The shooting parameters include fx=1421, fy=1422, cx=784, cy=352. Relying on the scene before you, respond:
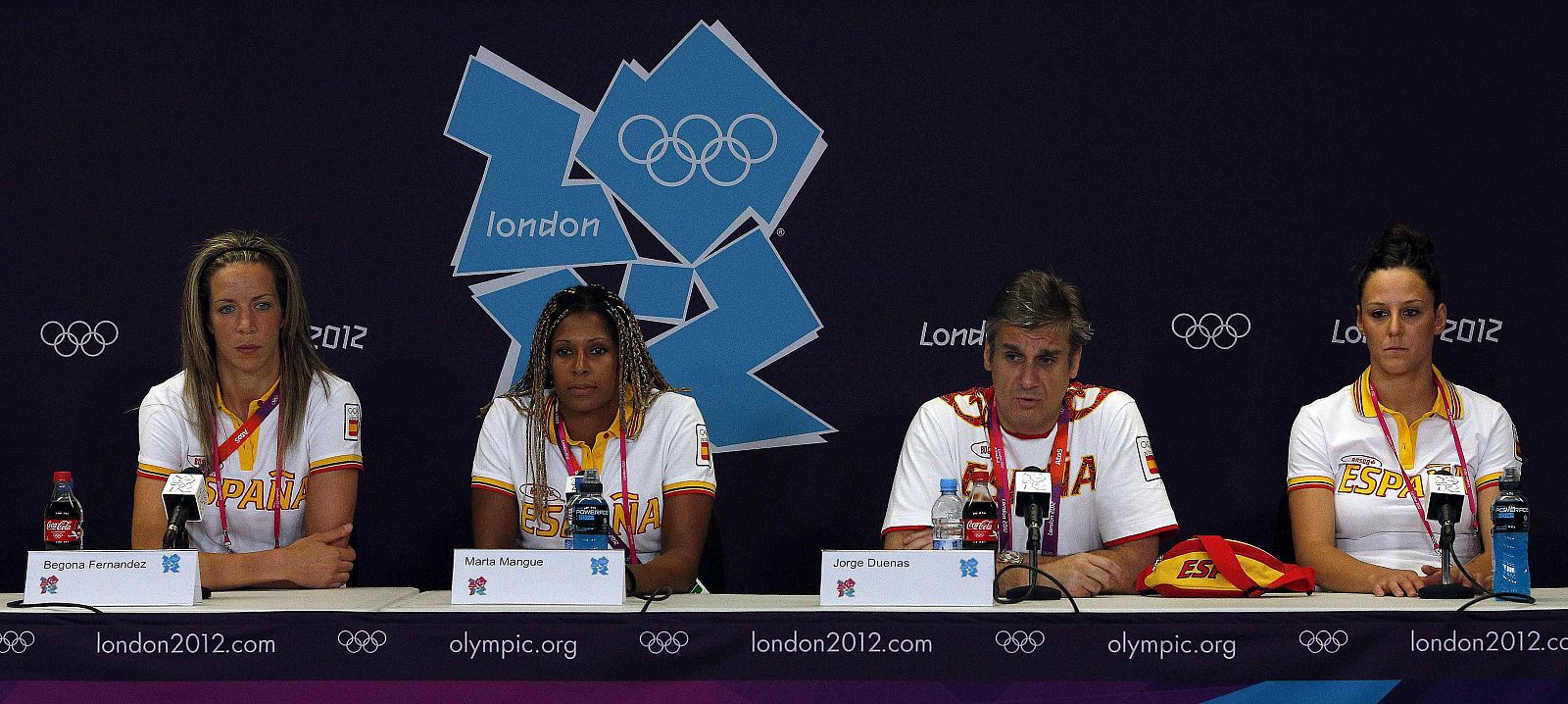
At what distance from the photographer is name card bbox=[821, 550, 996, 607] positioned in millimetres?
2258

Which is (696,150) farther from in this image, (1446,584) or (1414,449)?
(1446,584)

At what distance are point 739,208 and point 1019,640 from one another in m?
1.86

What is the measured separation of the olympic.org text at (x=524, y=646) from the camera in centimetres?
213

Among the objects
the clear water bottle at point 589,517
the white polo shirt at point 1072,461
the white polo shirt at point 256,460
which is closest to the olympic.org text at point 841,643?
the clear water bottle at point 589,517

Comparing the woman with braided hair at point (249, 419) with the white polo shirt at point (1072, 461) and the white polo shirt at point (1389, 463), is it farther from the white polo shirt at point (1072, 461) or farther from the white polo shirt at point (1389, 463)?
the white polo shirt at point (1389, 463)

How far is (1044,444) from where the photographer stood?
308 centimetres

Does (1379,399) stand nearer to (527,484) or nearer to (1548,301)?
(1548,301)

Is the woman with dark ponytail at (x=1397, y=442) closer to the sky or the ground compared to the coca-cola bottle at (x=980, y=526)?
closer to the sky

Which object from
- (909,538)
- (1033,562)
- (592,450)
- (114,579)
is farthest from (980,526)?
(114,579)

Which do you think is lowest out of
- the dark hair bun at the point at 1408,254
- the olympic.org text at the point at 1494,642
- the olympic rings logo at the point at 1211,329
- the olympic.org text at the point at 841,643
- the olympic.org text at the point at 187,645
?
the olympic.org text at the point at 187,645

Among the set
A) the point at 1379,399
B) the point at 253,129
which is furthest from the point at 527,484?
the point at 1379,399

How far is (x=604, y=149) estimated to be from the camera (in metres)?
3.75

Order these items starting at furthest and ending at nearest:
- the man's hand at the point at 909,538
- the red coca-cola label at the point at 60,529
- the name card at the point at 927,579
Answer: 1. the man's hand at the point at 909,538
2. the red coca-cola label at the point at 60,529
3. the name card at the point at 927,579

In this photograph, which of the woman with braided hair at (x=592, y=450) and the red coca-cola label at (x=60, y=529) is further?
the woman with braided hair at (x=592, y=450)
